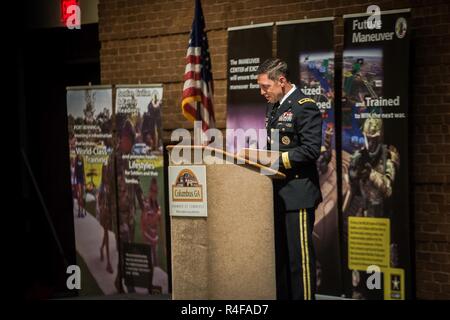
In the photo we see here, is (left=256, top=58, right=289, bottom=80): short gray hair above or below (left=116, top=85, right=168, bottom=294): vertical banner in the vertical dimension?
above

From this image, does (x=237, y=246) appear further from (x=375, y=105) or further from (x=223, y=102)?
(x=223, y=102)

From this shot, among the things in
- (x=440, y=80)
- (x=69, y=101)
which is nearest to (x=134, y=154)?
(x=69, y=101)

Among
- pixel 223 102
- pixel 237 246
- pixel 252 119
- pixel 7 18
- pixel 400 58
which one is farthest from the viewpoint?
pixel 7 18

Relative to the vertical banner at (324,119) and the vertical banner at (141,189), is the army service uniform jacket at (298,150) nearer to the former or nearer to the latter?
the vertical banner at (324,119)

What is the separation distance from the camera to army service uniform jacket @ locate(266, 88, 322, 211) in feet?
16.6

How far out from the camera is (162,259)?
711 cm

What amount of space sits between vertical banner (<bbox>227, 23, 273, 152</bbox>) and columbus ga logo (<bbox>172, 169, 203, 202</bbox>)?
1802 mm

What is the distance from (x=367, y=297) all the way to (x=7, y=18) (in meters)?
5.10

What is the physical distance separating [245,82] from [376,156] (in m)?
1.32

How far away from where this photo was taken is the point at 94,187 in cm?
728

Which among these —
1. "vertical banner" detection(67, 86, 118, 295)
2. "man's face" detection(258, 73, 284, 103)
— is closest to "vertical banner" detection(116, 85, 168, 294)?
"vertical banner" detection(67, 86, 118, 295)

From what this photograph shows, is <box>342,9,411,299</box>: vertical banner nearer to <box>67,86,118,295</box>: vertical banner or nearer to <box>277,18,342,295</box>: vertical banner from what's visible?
<box>277,18,342,295</box>: vertical banner

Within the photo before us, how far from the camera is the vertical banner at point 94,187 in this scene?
23.8 feet

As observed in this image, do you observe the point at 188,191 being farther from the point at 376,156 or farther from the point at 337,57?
the point at 337,57
